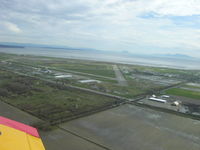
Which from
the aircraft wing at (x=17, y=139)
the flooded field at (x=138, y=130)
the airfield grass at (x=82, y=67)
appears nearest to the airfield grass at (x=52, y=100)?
the flooded field at (x=138, y=130)

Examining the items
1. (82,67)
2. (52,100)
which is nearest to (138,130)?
(52,100)

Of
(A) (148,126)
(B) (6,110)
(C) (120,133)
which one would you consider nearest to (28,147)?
(C) (120,133)

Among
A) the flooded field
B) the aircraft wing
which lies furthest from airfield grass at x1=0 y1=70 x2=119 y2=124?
the aircraft wing

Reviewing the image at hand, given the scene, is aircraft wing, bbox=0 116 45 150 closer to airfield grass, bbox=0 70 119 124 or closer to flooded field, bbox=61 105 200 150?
flooded field, bbox=61 105 200 150

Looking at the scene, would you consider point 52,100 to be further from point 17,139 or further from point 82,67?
point 82,67

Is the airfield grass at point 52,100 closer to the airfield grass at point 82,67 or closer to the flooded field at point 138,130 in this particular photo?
the flooded field at point 138,130

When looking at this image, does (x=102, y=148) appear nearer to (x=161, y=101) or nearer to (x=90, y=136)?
(x=90, y=136)
